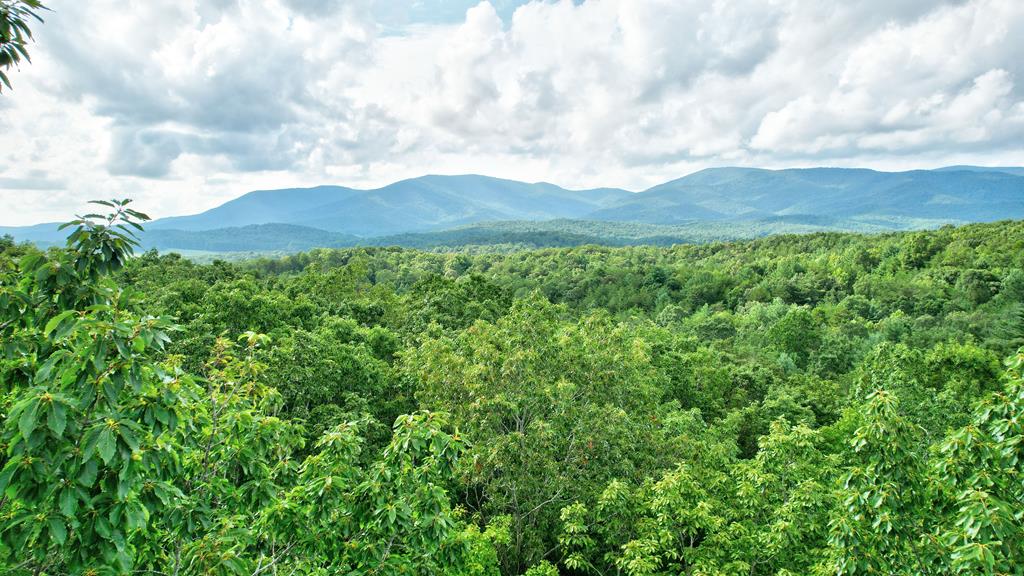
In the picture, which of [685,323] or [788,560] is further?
[685,323]

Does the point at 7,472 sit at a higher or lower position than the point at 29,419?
lower

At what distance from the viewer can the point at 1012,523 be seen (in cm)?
614

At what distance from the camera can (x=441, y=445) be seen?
6555 mm

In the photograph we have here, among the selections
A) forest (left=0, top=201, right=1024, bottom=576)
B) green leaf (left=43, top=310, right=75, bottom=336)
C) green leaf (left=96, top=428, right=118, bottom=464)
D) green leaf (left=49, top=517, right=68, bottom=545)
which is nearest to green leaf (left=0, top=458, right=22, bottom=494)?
forest (left=0, top=201, right=1024, bottom=576)

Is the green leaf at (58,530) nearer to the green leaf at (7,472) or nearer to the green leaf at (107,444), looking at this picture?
the green leaf at (7,472)

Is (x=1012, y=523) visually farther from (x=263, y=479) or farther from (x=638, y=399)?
(x=638, y=399)

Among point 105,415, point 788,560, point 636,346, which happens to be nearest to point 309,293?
point 636,346

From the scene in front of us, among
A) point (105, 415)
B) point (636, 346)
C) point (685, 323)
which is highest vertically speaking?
point (105, 415)

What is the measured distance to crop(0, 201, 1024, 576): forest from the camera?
4.25 meters

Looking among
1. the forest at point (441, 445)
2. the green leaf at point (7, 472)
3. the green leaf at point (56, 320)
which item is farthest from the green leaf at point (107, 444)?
the green leaf at point (56, 320)

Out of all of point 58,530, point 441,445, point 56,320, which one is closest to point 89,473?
point 58,530

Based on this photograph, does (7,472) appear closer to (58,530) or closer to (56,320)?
(58,530)

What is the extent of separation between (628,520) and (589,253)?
5863 inches

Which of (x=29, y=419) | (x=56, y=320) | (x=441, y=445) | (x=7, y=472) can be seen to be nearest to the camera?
(x=29, y=419)
